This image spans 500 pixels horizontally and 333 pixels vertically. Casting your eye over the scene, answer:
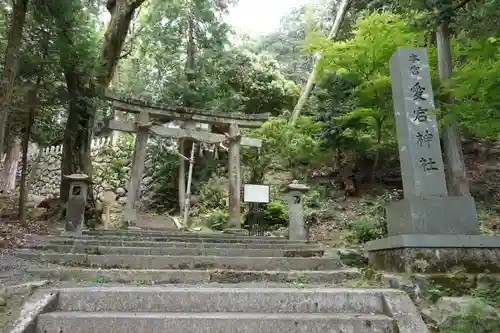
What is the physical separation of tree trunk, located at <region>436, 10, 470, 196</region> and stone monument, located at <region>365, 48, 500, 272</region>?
9.73ft

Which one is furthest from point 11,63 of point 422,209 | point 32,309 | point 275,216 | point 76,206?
point 275,216

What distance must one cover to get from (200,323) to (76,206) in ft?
17.8

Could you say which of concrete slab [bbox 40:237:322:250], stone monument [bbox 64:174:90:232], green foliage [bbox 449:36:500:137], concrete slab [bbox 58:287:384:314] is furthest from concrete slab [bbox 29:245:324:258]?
green foliage [bbox 449:36:500:137]

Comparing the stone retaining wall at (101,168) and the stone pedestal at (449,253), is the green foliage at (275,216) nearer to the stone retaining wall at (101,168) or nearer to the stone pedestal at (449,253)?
the stone retaining wall at (101,168)

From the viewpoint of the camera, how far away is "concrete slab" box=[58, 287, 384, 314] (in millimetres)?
3615

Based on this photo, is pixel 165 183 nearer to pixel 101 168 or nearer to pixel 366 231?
pixel 101 168

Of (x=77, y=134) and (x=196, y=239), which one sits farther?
(x=77, y=134)

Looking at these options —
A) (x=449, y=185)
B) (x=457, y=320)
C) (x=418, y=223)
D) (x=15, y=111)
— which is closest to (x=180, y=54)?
(x=15, y=111)

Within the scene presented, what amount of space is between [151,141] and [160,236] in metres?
10.4

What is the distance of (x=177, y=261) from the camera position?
5551 millimetres

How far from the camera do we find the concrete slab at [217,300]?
11.9 feet

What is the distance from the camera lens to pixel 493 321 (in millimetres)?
3385

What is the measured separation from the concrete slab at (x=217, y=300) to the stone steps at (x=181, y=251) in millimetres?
2360

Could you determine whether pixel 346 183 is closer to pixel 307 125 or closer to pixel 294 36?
pixel 307 125
